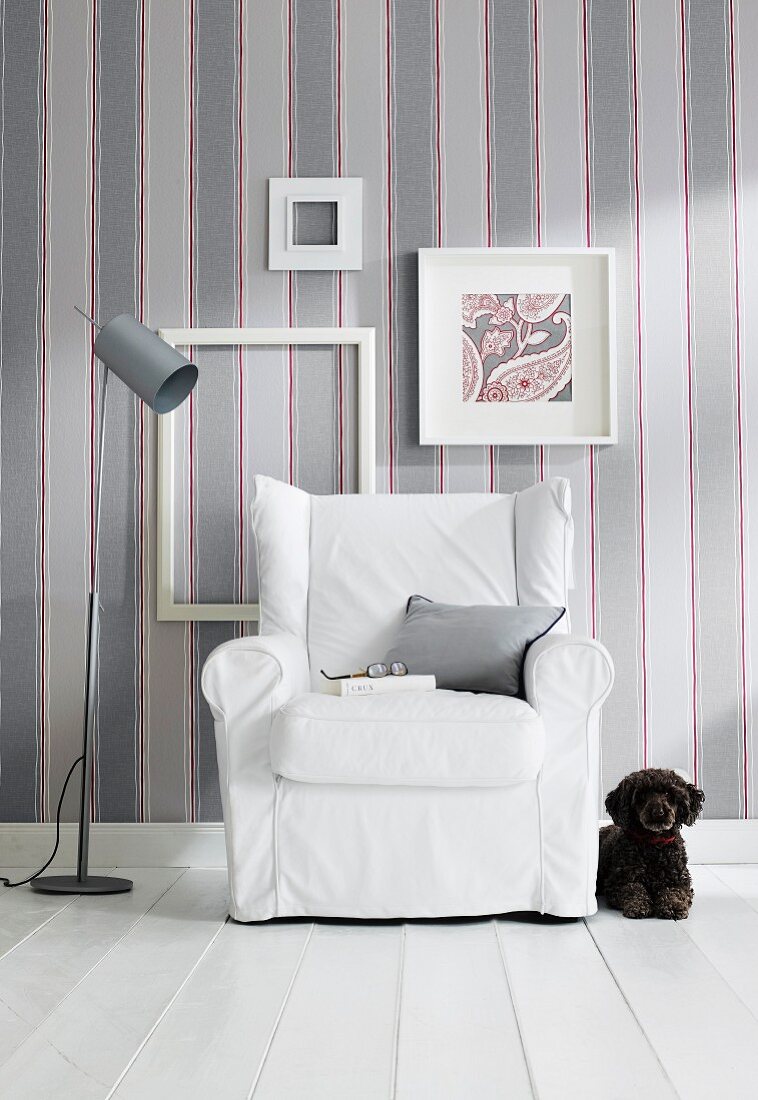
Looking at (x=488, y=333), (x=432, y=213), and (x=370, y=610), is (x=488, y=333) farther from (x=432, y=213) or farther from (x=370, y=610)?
(x=370, y=610)

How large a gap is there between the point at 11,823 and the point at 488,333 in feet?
6.46

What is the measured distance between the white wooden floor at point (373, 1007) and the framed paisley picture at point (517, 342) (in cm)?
140

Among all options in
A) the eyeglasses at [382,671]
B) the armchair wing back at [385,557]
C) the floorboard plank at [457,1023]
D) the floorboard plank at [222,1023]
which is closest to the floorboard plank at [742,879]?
the floorboard plank at [457,1023]

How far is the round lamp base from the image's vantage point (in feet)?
8.11

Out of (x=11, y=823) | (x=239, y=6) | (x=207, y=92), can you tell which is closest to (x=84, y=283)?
(x=207, y=92)

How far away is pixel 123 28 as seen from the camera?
2.96 meters

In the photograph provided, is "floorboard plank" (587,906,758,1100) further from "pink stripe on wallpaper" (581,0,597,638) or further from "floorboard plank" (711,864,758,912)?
"pink stripe on wallpaper" (581,0,597,638)

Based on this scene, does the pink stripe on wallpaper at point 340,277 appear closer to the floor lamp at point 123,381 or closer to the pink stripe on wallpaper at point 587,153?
the floor lamp at point 123,381

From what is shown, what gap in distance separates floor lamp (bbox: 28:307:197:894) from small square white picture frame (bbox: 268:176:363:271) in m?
0.53

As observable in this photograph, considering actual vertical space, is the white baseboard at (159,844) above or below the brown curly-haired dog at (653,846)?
below

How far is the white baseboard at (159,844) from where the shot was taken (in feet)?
9.22

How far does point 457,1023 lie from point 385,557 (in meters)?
1.32

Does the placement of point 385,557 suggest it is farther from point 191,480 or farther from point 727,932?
point 727,932

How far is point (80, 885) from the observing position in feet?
8.20
